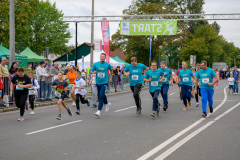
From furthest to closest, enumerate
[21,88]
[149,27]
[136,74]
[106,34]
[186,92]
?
[149,27]
[106,34]
[186,92]
[136,74]
[21,88]

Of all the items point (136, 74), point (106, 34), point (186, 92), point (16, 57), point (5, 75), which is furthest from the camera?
point (106, 34)

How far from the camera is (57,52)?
208ft

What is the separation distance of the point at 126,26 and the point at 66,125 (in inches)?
761

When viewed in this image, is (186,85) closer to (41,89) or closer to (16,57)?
(41,89)

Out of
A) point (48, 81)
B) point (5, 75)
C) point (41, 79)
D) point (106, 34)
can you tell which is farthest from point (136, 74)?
point (106, 34)

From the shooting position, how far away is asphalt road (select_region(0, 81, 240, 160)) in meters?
6.24

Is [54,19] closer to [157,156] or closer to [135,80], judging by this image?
[135,80]

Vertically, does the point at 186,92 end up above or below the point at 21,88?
below

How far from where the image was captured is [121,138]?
780 centimetres

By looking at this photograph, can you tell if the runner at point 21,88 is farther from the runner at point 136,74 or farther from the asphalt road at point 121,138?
the runner at point 136,74

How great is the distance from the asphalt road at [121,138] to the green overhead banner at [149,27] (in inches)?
659

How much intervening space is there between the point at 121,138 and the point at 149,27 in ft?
68.7

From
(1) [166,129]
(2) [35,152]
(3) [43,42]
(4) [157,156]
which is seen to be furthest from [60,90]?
(3) [43,42]

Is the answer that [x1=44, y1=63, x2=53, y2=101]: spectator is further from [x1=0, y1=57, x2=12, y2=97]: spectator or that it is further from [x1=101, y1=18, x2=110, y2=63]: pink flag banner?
[x1=101, y1=18, x2=110, y2=63]: pink flag banner
